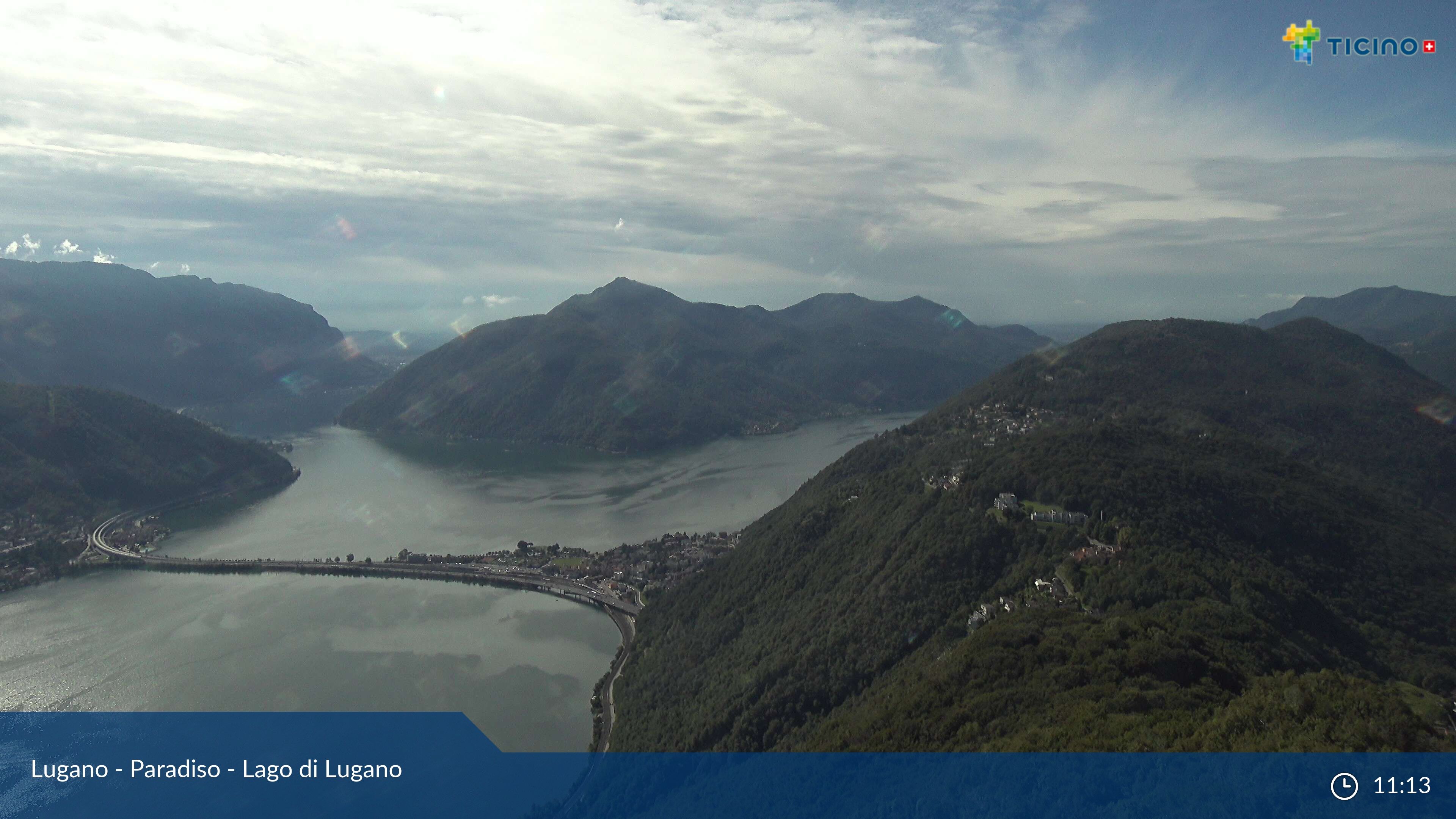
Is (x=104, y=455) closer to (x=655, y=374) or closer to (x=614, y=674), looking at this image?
(x=614, y=674)

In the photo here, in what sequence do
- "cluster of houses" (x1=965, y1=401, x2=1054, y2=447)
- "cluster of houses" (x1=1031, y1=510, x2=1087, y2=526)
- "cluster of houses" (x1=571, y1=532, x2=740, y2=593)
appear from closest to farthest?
"cluster of houses" (x1=1031, y1=510, x2=1087, y2=526) < "cluster of houses" (x1=571, y1=532, x2=740, y2=593) < "cluster of houses" (x1=965, y1=401, x2=1054, y2=447)

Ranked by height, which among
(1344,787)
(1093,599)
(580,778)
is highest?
(1344,787)

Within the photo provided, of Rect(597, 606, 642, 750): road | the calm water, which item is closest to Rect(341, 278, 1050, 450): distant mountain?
the calm water

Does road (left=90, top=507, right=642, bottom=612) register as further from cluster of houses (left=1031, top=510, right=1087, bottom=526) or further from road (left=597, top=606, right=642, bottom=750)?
cluster of houses (left=1031, top=510, right=1087, bottom=526)

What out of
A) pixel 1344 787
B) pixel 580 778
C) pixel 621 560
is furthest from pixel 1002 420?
pixel 1344 787

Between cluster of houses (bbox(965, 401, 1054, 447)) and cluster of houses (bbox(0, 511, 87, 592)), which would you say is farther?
cluster of houses (bbox(0, 511, 87, 592))

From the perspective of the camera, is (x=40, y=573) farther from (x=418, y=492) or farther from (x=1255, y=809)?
(x=1255, y=809)
